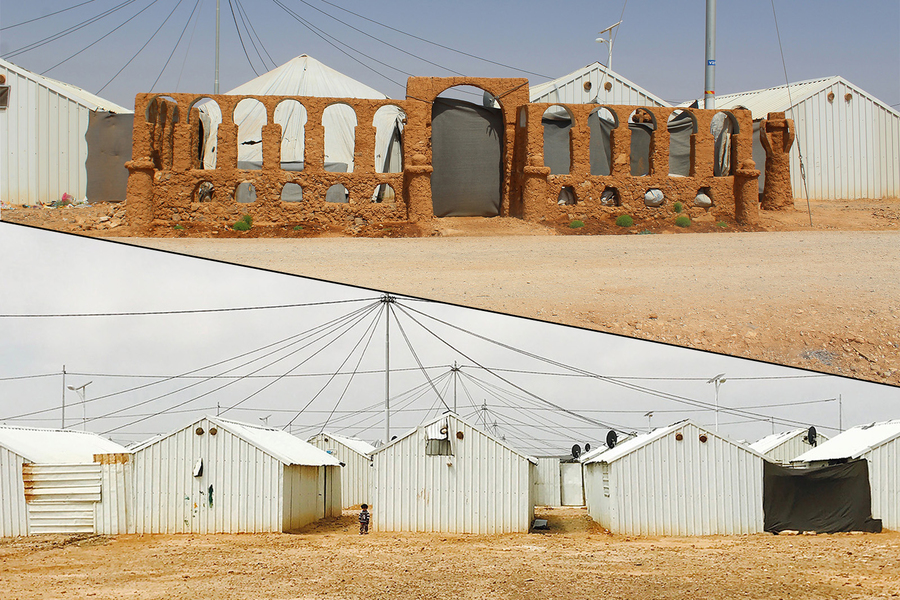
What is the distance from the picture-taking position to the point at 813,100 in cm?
3159

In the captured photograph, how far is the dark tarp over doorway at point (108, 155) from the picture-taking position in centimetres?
2506

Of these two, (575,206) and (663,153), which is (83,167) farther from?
(663,153)

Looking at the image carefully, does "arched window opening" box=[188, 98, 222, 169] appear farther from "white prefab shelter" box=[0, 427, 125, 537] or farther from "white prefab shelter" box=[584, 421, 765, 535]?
"white prefab shelter" box=[584, 421, 765, 535]

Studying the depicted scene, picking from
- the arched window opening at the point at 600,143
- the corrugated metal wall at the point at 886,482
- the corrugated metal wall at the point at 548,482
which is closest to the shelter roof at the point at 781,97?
the arched window opening at the point at 600,143

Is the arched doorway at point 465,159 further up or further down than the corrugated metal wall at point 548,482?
further up

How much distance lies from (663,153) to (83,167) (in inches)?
656

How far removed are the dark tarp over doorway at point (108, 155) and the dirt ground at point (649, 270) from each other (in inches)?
37.6

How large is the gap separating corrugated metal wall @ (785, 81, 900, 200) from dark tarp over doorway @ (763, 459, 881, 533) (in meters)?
14.0

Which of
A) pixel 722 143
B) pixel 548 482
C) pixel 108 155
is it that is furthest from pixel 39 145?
pixel 548 482

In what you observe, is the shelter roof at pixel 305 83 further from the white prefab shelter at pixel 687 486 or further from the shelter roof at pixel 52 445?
the white prefab shelter at pixel 687 486

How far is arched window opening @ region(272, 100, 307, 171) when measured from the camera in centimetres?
2984

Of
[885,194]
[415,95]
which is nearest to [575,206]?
[415,95]

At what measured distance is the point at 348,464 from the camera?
29625 mm

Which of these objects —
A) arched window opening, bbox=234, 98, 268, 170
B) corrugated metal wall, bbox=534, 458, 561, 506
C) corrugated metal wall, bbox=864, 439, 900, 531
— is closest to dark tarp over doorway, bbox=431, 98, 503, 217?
arched window opening, bbox=234, 98, 268, 170
